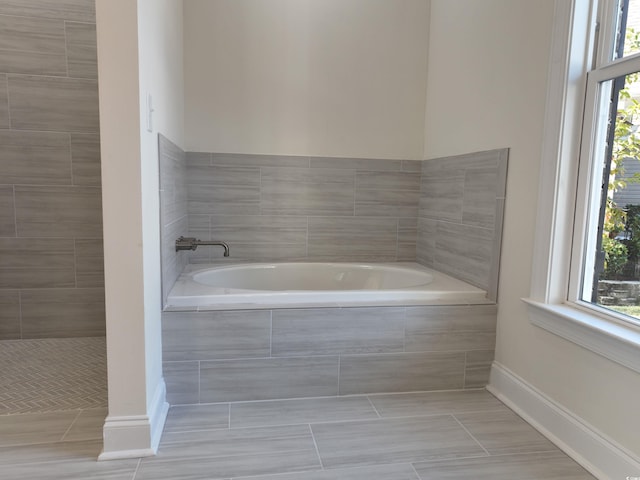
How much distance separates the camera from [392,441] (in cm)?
171

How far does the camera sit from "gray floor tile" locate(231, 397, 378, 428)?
72.6 inches

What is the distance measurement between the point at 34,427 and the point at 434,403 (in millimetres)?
1682

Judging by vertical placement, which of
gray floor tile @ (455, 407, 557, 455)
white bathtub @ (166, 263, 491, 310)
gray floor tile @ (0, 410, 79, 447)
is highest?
white bathtub @ (166, 263, 491, 310)

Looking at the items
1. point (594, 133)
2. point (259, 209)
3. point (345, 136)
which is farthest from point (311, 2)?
point (594, 133)

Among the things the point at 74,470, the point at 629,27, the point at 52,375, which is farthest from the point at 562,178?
the point at 52,375

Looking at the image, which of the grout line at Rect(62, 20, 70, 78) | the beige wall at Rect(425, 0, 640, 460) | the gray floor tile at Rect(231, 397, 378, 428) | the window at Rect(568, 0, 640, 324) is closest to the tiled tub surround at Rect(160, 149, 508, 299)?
the beige wall at Rect(425, 0, 640, 460)

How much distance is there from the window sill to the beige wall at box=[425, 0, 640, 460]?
41 millimetres

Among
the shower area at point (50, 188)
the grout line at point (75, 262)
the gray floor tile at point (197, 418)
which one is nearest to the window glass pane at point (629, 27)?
the gray floor tile at point (197, 418)

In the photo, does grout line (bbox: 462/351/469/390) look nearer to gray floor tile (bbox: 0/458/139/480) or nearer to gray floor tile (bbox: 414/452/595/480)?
gray floor tile (bbox: 414/452/595/480)

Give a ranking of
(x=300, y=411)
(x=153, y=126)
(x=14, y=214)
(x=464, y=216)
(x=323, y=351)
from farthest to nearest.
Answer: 1. (x=14, y=214)
2. (x=464, y=216)
3. (x=323, y=351)
4. (x=300, y=411)
5. (x=153, y=126)

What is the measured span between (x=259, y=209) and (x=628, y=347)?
81.1 inches

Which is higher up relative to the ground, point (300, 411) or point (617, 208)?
point (617, 208)

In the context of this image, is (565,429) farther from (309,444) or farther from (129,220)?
(129,220)

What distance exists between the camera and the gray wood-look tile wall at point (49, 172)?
2.49m
